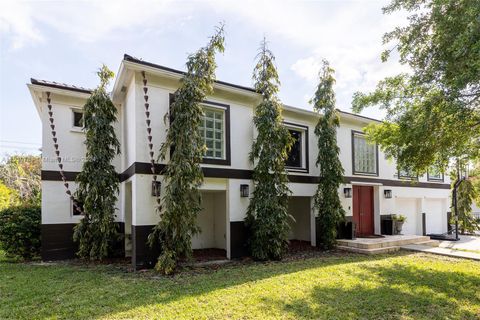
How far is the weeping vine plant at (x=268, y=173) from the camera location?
8.89m

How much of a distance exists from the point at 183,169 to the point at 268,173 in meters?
2.87

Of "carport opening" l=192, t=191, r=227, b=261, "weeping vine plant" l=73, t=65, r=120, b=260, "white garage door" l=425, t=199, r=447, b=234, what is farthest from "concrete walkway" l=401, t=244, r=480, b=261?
"weeping vine plant" l=73, t=65, r=120, b=260

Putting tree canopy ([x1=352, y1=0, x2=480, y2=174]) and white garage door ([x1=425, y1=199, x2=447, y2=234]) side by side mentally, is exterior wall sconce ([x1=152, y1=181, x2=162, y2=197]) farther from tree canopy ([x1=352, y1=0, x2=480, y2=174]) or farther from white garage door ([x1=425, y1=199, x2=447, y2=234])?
→ white garage door ([x1=425, y1=199, x2=447, y2=234])

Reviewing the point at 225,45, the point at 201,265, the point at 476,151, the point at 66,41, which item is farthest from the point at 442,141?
the point at 66,41

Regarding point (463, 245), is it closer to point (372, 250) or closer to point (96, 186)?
point (372, 250)

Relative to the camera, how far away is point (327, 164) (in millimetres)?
10812

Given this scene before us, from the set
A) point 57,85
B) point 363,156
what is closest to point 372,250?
point 363,156

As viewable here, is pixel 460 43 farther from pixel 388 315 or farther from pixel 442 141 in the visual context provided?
pixel 388 315

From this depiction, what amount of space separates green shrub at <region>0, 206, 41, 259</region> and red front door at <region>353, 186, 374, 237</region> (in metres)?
11.9

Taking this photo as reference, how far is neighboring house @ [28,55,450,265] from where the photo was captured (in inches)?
309

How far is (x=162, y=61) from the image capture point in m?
8.22

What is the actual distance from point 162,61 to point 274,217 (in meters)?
5.36

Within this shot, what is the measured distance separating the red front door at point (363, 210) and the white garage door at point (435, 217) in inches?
176

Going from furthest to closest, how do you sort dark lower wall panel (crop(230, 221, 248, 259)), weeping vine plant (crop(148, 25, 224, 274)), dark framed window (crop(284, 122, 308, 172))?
dark framed window (crop(284, 122, 308, 172)), dark lower wall panel (crop(230, 221, 248, 259)), weeping vine plant (crop(148, 25, 224, 274))
